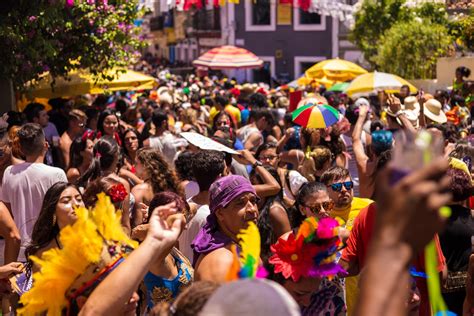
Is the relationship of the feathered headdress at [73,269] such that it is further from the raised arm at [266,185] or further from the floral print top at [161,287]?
the raised arm at [266,185]

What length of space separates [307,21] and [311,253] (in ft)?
100

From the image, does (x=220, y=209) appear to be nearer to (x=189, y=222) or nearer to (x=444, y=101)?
(x=189, y=222)

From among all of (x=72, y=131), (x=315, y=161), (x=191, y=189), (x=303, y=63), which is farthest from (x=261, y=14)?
(x=191, y=189)

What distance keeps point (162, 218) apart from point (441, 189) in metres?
1.36

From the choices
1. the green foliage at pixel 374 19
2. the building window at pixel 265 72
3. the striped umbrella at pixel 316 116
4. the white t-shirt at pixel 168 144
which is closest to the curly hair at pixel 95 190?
the striped umbrella at pixel 316 116

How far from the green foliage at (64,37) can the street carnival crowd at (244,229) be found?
139 centimetres

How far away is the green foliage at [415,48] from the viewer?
1920 cm

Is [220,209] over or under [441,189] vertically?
under

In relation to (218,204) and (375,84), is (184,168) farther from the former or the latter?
(375,84)

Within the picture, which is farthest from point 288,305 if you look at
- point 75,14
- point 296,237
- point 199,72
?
point 199,72

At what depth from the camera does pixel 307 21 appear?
33.1 metres

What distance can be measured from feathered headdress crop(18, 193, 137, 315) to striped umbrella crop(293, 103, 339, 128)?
17.2ft

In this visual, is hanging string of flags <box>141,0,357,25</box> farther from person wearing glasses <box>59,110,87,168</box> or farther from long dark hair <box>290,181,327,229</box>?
long dark hair <box>290,181,327,229</box>

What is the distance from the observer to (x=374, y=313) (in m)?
1.76
